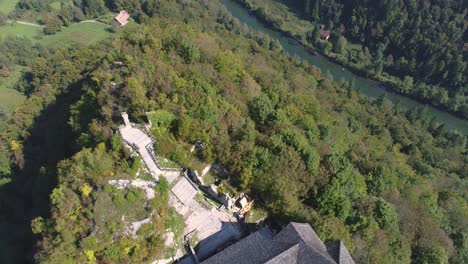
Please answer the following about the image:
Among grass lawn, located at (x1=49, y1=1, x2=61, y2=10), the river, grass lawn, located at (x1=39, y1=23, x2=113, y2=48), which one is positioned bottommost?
grass lawn, located at (x1=39, y1=23, x2=113, y2=48)

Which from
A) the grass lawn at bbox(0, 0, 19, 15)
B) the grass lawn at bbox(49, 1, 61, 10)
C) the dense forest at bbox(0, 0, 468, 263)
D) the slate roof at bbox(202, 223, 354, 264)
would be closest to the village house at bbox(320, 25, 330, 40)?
the dense forest at bbox(0, 0, 468, 263)

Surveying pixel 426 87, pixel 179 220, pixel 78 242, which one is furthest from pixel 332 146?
pixel 426 87

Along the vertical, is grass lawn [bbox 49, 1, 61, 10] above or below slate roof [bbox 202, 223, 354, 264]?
below

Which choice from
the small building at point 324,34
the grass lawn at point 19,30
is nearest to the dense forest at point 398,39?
the small building at point 324,34

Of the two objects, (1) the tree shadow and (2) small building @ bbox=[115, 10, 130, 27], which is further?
(2) small building @ bbox=[115, 10, 130, 27]

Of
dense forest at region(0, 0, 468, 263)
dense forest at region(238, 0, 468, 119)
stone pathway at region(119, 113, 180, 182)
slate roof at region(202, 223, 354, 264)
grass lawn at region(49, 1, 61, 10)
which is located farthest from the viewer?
grass lawn at region(49, 1, 61, 10)

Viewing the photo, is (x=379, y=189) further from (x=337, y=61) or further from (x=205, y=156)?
(x=337, y=61)

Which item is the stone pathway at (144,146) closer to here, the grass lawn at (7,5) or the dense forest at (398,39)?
the dense forest at (398,39)

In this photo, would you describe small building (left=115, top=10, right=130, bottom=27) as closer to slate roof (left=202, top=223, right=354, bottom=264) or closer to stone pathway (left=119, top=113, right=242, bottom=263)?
stone pathway (left=119, top=113, right=242, bottom=263)
